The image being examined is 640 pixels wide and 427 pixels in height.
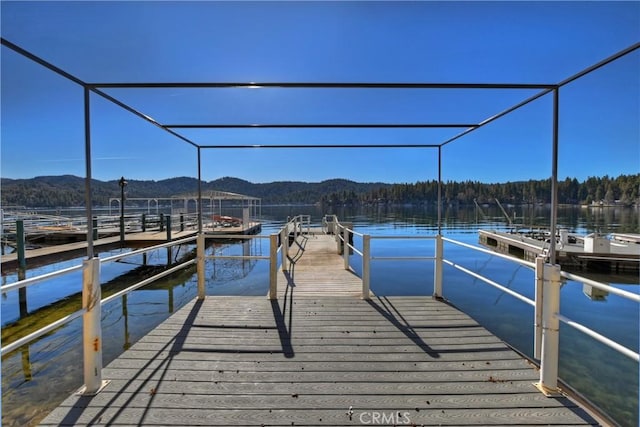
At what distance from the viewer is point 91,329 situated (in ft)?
6.76

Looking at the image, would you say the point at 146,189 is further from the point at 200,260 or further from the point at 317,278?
the point at 200,260

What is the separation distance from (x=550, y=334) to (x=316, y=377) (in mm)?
1551

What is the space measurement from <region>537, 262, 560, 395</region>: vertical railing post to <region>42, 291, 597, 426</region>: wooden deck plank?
0.10m

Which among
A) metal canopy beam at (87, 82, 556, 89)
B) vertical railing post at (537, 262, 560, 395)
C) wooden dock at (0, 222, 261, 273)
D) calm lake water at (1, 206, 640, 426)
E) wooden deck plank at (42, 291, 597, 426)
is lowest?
calm lake water at (1, 206, 640, 426)

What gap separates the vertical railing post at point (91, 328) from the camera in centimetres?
200

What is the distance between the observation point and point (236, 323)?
10.2 ft

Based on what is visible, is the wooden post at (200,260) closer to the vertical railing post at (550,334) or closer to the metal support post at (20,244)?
the vertical railing post at (550,334)

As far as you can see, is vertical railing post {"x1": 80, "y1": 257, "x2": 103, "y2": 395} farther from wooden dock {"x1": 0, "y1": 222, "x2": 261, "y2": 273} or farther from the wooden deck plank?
wooden dock {"x1": 0, "y1": 222, "x2": 261, "y2": 273}

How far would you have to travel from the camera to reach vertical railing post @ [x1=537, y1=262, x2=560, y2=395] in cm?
200

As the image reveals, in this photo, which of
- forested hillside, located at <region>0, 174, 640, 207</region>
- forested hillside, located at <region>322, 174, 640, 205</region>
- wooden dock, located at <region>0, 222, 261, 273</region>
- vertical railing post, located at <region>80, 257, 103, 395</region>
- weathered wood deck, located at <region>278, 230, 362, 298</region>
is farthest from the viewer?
forested hillside, located at <region>322, 174, 640, 205</region>

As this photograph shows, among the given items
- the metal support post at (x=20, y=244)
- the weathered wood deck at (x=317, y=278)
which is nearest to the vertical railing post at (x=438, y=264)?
the weathered wood deck at (x=317, y=278)

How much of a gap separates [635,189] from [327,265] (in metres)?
75.0

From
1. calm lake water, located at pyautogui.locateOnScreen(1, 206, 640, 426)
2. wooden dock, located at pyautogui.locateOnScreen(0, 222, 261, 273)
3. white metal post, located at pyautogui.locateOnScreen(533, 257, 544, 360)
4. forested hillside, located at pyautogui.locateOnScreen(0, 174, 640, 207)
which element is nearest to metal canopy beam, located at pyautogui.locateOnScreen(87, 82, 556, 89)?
white metal post, located at pyautogui.locateOnScreen(533, 257, 544, 360)

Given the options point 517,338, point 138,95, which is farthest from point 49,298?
point 517,338
